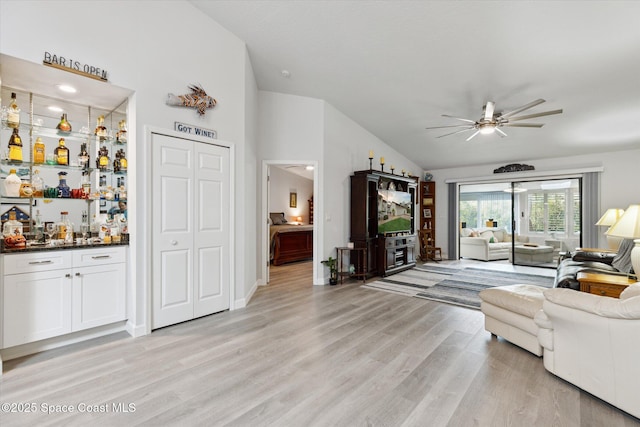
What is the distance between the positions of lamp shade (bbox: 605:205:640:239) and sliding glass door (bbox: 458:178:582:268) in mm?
4635

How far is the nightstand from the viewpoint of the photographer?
2493 mm

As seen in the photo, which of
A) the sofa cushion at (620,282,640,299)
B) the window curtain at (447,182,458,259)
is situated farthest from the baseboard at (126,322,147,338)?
the window curtain at (447,182,458,259)

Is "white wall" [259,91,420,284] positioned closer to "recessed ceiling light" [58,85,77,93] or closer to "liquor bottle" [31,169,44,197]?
"recessed ceiling light" [58,85,77,93]

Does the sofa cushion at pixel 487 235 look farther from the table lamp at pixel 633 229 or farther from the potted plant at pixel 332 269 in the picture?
the table lamp at pixel 633 229

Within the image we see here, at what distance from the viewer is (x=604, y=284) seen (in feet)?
8.36

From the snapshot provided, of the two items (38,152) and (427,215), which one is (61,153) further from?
(427,215)

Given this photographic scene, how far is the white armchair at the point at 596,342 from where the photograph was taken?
1.71 m

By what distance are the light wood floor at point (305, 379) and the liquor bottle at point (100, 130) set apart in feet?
7.00

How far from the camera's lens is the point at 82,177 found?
3111 mm

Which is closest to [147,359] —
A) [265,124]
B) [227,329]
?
[227,329]

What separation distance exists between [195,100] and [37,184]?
5.68ft

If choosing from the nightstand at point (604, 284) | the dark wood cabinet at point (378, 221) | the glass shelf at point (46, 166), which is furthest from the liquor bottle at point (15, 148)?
the nightstand at point (604, 284)

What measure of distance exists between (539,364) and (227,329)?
113 inches

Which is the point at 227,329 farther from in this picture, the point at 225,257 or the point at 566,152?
the point at 566,152
